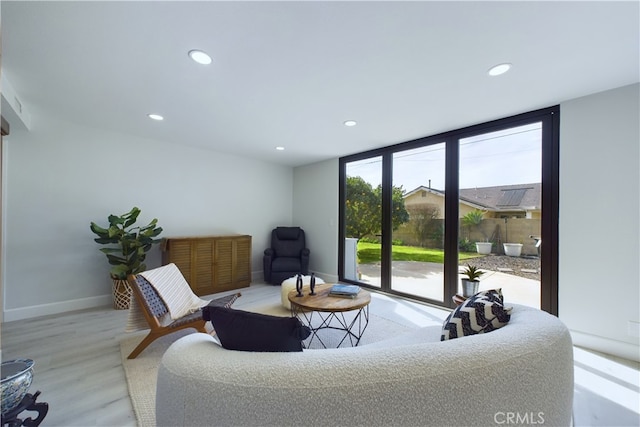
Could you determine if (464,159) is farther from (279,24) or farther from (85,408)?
(85,408)

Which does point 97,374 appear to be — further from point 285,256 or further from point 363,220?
point 363,220

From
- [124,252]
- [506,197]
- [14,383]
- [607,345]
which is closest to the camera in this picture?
[14,383]

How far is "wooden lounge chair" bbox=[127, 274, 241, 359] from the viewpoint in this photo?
210cm

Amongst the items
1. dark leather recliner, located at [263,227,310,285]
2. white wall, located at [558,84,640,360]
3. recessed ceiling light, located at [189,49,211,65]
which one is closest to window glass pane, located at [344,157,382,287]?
dark leather recliner, located at [263,227,310,285]

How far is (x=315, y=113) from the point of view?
2785mm

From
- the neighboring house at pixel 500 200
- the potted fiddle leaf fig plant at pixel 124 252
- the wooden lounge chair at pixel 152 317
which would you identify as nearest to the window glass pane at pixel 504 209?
the neighboring house at pixel 500 200

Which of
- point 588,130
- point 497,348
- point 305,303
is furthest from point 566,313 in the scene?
point 305,303

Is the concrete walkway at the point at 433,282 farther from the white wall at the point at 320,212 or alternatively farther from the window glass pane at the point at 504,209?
the white wall at the point at 320,212

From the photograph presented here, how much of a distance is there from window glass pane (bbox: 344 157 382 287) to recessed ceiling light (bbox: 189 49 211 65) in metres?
3.05

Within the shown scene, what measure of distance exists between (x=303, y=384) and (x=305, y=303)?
4.71ft

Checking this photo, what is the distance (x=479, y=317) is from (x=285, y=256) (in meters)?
3.88

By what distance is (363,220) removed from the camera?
14.5 ft

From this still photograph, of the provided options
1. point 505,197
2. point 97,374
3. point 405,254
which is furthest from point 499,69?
point 97,374

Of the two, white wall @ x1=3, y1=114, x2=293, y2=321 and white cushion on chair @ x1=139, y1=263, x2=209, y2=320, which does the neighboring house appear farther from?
white wall @ x1=3, y1=114, x2=293, y2=321
